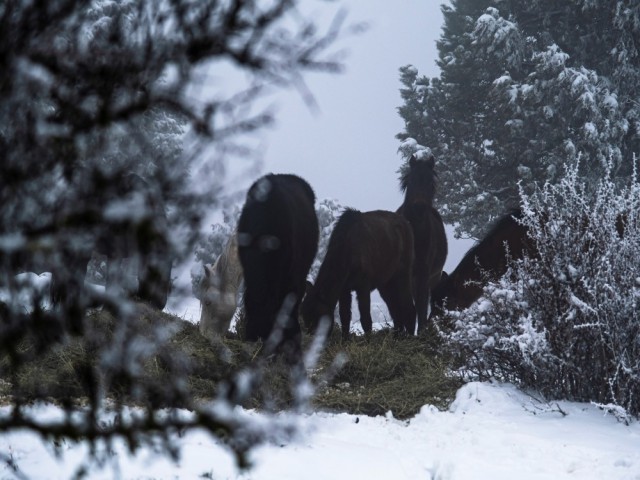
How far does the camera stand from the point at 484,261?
881cm

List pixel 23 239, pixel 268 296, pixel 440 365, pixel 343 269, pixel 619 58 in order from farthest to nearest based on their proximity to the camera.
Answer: pixel 619 58 → pixel 343 269 → pixel 440 365 → pixel 268 296 → pixel 23 239

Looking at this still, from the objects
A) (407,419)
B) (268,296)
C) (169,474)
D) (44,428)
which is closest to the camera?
(44,428)

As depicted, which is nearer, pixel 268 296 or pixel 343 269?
pixel 268 296

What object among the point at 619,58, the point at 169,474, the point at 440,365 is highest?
the point at 619,58

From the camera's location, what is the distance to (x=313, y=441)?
4.51 metres

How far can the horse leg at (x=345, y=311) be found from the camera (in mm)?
8969

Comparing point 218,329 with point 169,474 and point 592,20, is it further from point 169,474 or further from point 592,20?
point 592,20

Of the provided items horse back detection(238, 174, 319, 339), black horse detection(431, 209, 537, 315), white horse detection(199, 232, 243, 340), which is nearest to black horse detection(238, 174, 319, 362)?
horse back detection(238, 174, 319, 339)

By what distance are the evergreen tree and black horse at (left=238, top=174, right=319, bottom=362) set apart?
1183cm

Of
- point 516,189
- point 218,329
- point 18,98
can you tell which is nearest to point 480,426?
point 218,329

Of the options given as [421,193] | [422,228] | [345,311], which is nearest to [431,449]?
[345,311]

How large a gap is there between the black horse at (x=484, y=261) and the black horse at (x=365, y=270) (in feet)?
2.21

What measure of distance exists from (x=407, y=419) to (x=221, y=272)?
10.9 ft

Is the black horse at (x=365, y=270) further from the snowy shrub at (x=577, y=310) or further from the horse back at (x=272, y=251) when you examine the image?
the snowy shrub at (x=577, y=310)
